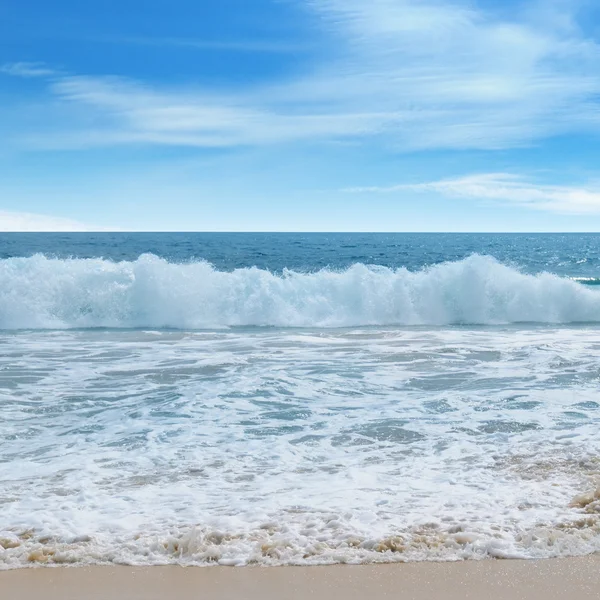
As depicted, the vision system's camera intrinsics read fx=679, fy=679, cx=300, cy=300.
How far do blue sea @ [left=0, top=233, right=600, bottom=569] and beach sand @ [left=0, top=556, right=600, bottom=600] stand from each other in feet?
0.38

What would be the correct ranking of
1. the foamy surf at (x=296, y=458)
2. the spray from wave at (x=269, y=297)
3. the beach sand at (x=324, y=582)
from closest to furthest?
the beach sand at (x=324, y=582)
the foamy surf at (x=296, y=458)
the spray from wave at (x=269, y=297)

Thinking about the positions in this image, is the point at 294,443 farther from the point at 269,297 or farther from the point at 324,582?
the point at 269,297

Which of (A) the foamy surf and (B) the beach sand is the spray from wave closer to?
(A) the foamy surf

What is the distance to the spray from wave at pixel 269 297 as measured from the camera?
17016mm

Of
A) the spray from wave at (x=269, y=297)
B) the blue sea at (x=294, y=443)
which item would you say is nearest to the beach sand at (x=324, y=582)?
the blue sea at (x=294, y=443)

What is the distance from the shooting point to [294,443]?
6328 millimetres

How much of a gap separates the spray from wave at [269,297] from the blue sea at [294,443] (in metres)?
0.82

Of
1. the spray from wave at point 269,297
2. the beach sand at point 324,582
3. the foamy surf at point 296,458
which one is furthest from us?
the spray from wave at point 269,297

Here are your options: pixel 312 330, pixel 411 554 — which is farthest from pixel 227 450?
pixel 312 330

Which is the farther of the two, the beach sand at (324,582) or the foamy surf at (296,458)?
the foamy surf at (296,458)

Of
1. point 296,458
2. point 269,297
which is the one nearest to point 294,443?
point 296,458

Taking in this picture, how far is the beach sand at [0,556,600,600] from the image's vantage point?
3469 millimetres

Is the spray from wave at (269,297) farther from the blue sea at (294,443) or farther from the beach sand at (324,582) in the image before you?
the beach sand at (324,582)

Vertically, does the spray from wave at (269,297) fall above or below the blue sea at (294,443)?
above
